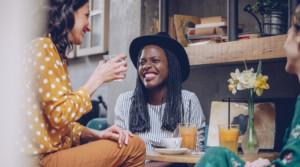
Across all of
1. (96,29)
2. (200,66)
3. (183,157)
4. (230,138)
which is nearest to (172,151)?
(183,157)

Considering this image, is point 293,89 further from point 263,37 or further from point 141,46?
point 141,46

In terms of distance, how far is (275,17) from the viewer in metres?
2.61

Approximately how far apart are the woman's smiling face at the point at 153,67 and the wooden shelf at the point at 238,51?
0.25 m

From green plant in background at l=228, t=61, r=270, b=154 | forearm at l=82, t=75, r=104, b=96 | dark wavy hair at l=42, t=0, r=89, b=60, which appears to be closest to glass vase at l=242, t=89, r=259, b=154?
green plant in background at l=228, t=61, r=270, b=154

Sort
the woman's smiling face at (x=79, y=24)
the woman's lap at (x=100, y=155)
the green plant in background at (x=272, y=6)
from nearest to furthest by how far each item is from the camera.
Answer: the woman's lap at (x=100, y=155)
the woman's smiling face at (x=79, y=24)
the green plant in background at (x=272, y=6)

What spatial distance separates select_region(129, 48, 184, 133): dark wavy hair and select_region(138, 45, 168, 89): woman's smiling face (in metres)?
0.05

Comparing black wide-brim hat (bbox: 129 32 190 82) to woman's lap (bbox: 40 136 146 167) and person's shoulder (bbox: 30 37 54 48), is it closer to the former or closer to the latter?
woman's lap (bbox: 40 136 146 167)

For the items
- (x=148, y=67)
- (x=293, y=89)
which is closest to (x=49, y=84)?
(x=148, y=67)

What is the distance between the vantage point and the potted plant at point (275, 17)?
8.51 ft

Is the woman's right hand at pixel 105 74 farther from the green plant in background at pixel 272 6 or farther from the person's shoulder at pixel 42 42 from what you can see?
the green plant in background at pixel 272 6

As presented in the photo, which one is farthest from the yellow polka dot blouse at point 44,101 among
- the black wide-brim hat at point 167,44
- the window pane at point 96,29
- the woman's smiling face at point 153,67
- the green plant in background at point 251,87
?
the window pane at point 96,29

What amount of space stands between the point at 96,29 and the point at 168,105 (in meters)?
2.65

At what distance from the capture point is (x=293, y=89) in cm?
279

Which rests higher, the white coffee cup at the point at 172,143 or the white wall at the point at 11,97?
the white wall at the point at 11,97
